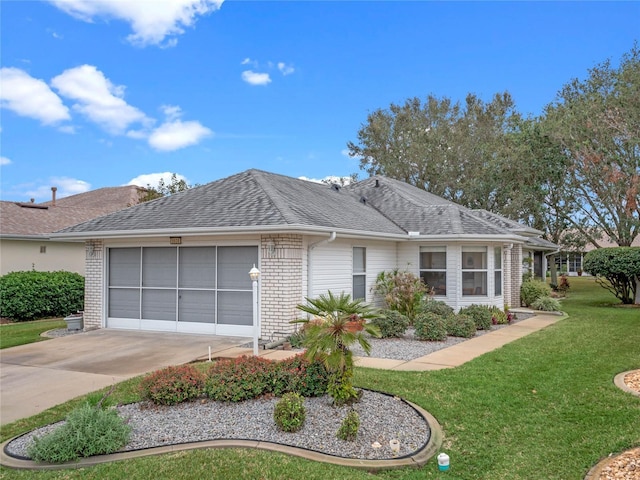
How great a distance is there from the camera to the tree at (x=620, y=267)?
17953mm

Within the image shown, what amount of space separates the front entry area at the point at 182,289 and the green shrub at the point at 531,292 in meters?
12.4

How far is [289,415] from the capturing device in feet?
16.8

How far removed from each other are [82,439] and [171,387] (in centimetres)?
145

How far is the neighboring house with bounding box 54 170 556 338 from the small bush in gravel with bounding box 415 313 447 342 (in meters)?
2.44

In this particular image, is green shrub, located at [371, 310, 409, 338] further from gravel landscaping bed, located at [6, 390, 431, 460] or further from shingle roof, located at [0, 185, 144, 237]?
shingle roof, located at [0, 185, 144, 237]

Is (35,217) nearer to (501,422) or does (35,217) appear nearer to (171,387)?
(171,387)

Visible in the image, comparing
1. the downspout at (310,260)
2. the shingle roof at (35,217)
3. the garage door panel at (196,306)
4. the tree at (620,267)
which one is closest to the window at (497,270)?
the tree at (620,267)

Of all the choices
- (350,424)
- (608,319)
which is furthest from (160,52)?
(608,319)

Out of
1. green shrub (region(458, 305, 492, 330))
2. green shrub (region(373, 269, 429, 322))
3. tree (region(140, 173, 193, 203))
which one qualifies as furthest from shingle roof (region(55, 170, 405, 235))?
tree (region(140, 173, 193, 203))

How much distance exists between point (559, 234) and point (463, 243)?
17258 millimetres

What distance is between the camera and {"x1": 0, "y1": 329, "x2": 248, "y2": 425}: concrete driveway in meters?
6.82

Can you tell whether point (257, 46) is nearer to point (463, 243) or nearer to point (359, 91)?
point (359, 91)

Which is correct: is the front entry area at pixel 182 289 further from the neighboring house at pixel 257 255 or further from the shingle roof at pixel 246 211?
the shingle roof at pixel 246 211

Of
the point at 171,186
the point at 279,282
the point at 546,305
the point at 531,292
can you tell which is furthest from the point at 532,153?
the point at 171,186
